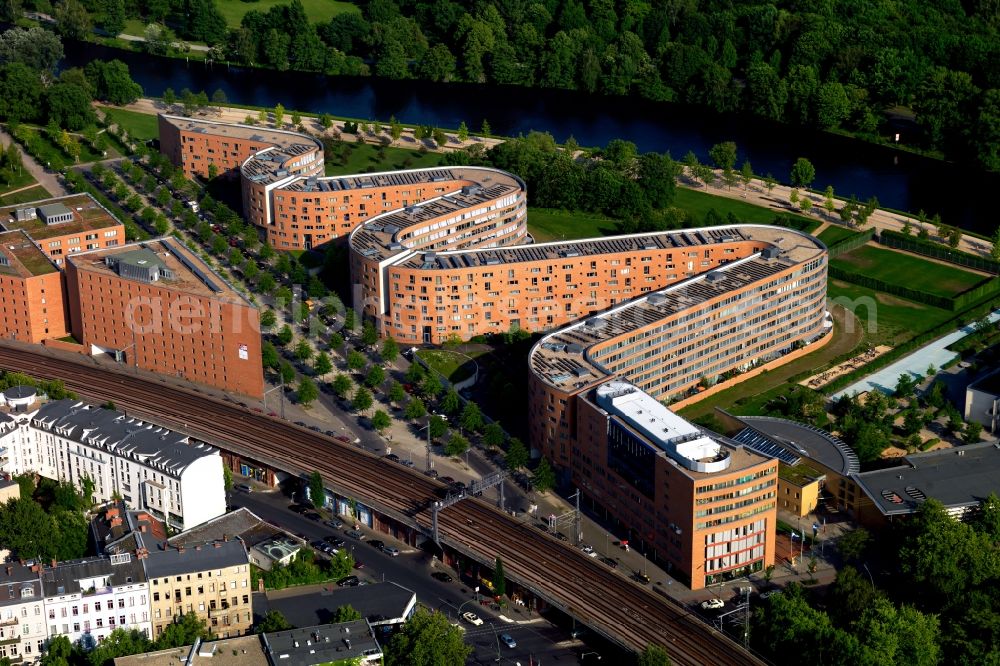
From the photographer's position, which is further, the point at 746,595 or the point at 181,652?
the point at 746,595

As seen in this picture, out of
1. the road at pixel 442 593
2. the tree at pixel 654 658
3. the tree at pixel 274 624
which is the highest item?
the tree at pixel 274 624

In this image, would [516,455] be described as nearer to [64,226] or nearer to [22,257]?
[22,257]

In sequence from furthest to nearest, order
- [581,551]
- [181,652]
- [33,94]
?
[33,94] < [581,551] < [181,652]

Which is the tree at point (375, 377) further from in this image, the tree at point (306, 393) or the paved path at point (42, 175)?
the paved path at point (42, 175)

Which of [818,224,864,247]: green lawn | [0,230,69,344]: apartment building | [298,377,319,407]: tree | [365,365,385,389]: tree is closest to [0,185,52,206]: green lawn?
[0,230,69,344]: apartment building

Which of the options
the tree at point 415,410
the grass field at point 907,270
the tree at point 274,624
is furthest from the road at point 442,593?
the grass field at point 907,270

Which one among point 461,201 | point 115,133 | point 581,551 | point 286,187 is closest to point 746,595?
point 581,551

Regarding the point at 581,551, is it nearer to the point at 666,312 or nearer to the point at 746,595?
the point at 746,595
